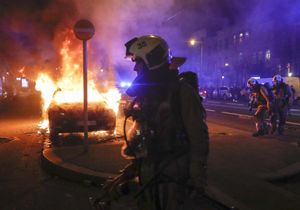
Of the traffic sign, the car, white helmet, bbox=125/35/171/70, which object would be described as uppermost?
the traffic sign

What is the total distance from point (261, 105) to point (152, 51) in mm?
8186

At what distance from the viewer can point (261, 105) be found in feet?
34.3

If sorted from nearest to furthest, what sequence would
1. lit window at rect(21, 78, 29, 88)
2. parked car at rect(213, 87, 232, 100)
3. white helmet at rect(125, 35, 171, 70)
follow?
white helmet at rect(125, 35, 171, 70), parked car at rect(213, 87, 232, 100), lit window at rect(21, 78, 29, 88)

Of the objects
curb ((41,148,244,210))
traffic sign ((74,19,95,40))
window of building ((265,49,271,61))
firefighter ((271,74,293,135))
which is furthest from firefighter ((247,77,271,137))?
window of building ((265,49,271,61))

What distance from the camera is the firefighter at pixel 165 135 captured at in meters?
2.64

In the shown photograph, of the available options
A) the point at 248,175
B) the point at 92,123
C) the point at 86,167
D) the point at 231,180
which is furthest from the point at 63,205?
the point at 92,123

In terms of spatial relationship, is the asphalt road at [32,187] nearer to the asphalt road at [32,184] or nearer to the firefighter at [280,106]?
the asphalt road at [32,184]

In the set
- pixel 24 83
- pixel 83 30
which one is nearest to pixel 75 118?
pixel 83 30

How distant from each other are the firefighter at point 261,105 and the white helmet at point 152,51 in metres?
7.84

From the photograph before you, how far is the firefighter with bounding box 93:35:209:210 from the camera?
264 cm

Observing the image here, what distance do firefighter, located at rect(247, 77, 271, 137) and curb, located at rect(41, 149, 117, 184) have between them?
560 cm

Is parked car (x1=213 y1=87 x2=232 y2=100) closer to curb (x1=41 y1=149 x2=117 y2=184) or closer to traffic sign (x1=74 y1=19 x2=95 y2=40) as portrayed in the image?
traffic sign (x1=74 y1=19 x2=95 y2=40)

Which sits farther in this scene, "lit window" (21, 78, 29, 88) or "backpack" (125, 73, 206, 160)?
"lit window" (21, 78, 29, 88)

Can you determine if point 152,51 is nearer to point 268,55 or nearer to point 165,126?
point 165,126
